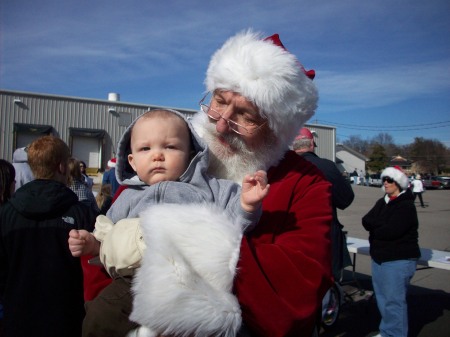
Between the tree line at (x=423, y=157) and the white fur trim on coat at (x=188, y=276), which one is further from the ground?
the tree line at (x=423, y=157)

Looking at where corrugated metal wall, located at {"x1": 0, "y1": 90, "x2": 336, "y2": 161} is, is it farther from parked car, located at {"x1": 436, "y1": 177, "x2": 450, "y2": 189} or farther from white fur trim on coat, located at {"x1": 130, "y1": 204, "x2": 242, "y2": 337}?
parked car, located at {"x1": 436, "y1": 177, "x2": 450, "y2": 189}

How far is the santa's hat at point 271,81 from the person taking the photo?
171 centimetres

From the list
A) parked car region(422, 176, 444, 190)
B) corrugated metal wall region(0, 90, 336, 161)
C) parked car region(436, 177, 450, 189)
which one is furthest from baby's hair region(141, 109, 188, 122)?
parked car region(436, 177, 450, 189)

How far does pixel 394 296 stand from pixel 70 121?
63.9 ft

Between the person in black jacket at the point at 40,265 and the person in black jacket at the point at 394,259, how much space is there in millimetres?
3680

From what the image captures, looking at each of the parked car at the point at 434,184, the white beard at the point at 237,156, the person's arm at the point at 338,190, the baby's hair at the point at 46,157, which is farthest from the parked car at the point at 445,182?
the white beard at the point at 237,156

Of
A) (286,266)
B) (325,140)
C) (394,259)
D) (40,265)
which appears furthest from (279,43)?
(325,140)

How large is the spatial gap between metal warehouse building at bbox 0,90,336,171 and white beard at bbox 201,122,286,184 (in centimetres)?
1735

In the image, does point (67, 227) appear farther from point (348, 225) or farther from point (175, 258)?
point (348, 225)

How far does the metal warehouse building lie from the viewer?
18.8m

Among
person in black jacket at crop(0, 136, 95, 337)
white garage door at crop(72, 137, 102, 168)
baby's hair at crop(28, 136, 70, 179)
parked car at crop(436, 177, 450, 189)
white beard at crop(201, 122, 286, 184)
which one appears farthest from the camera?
parked car at crop(436, 177, 450, 189)

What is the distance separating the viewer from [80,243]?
1478mm

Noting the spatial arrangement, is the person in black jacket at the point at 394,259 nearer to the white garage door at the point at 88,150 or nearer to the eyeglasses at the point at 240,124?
the eyeglasses at the point at 240,124

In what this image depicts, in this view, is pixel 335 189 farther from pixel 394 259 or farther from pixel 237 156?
pixel 237 156
